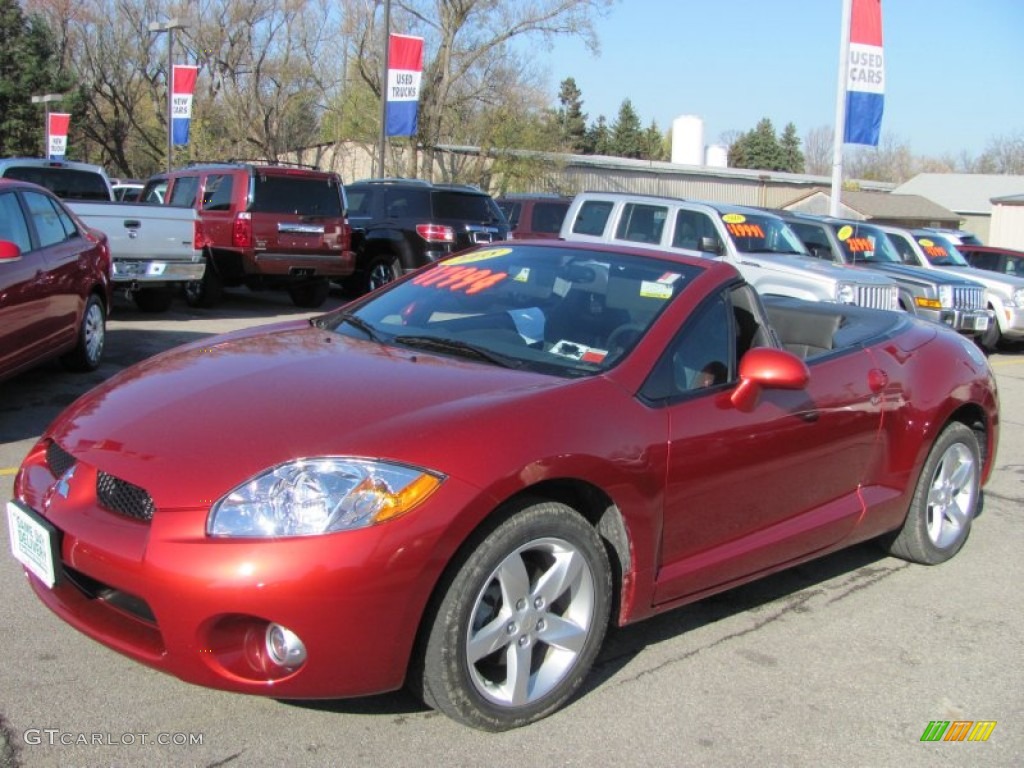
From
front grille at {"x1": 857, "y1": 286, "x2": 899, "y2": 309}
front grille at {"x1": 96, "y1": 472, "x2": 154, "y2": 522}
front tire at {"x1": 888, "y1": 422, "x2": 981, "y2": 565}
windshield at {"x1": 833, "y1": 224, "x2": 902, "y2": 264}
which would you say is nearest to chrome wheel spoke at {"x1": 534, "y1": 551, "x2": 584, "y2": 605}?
front grille at {"x1": 96, "y1": 472, "x2": 154, "y2": 522}

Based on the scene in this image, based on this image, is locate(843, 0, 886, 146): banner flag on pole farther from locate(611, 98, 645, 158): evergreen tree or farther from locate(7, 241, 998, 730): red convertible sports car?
locate(611, 98, 645, 158): evergreen tree

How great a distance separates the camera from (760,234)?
1260 centimetres

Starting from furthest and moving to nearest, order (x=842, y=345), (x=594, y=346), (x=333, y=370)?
(x=842, y=345)
(x=594, y=346)
(x=333, y=370)

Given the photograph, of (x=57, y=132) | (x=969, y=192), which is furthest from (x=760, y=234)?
(x=969, y=192)

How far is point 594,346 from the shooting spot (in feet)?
12.3

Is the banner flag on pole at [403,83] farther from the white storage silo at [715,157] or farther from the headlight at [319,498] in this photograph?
the white storage silo at [715,157]

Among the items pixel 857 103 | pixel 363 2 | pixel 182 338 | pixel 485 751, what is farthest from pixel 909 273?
pixel 363 2

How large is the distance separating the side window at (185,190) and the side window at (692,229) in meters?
6.55

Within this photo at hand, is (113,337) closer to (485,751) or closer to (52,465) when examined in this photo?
(52,465)

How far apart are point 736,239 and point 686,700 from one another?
377 inches

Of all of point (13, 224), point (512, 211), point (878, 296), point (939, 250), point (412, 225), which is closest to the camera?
→ point (13, 224)

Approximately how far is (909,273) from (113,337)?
36.0 feet

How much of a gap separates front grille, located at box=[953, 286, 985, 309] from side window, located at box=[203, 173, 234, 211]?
1019cm

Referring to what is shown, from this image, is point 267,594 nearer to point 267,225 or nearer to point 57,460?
point 57,460
